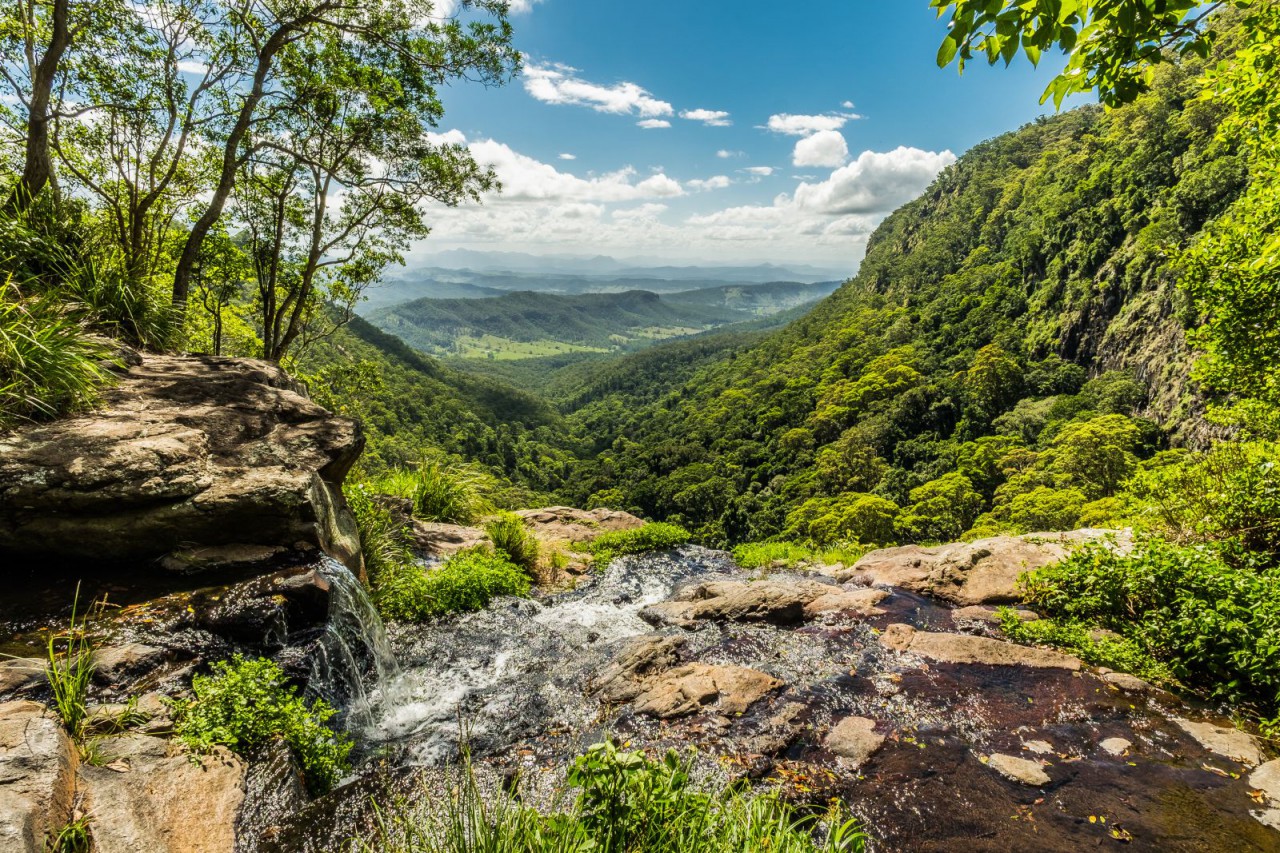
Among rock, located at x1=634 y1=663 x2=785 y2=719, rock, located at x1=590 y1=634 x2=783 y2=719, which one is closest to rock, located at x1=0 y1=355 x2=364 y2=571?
rock, located at x1=590 y1=634 x2=783 y2=719

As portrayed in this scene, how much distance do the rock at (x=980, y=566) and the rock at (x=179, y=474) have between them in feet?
32.6

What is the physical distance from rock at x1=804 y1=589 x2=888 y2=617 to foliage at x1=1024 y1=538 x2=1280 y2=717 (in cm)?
248

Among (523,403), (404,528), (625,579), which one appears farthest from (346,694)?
(523,403)

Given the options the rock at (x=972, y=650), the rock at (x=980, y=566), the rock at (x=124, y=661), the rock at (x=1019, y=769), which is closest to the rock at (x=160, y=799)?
the rock at (x=124, y=661)

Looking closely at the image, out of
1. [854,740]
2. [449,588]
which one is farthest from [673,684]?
[449,588]

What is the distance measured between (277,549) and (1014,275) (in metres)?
105

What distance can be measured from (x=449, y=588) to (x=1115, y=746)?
885 centimetres

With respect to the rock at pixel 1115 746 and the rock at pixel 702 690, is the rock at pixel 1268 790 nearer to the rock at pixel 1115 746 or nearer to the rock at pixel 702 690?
the rock at pixel 1115 746

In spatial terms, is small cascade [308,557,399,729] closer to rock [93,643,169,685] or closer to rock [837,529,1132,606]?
rock [93,643,169,685]

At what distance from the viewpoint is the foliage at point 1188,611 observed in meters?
5.46

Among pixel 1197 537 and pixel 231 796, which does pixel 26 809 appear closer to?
pixel 231 796

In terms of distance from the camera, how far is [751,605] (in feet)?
30.3

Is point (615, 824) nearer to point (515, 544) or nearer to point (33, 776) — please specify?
point (33, 776)

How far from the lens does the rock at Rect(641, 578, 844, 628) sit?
898 cm
